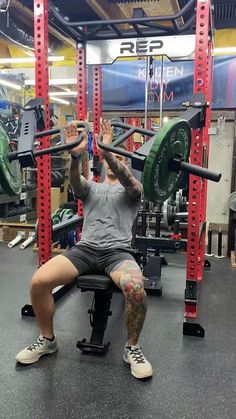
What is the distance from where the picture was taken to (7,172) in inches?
70.0

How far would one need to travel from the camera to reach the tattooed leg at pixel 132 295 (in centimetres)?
200

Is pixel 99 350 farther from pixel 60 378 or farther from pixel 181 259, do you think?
pixel 181 259

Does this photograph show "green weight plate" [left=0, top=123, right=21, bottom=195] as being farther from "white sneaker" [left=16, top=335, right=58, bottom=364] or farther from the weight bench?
"white sneaker" [left=16, top=335, right=58, bottom=364]

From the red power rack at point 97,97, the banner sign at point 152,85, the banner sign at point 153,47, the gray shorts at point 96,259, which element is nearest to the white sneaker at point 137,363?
the gray shorts at point 96,259

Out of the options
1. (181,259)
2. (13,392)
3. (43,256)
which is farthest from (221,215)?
(13,392)

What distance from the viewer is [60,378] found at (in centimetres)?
198

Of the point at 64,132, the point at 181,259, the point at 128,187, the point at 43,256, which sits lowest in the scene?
the point at 181,259

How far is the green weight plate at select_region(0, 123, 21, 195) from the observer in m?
1.74

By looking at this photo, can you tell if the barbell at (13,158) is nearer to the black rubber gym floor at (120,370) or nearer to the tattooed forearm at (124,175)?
the tattooed forearm at (124,175)

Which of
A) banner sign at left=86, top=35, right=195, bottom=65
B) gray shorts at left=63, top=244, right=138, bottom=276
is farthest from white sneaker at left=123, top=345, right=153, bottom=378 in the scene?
banner sign at left=86, top=35, right=195, bottom=65

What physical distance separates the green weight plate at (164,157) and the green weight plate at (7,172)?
0.69m

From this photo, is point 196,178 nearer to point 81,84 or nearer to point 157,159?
point 157,159

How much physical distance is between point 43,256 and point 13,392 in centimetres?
104

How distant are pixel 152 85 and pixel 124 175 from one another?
3.64 m
